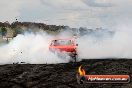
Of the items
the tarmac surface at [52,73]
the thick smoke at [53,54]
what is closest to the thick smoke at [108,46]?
the thick smoke at [53,54]

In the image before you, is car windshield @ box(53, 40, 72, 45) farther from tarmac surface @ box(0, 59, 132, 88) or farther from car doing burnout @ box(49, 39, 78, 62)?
tarmac surface @ box(0, 59, 132, 88)

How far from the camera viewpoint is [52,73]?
19672 millimetres

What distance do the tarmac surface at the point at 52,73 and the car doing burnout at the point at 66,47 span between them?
1.54 metres

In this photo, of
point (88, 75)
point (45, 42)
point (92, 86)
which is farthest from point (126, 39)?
point (92, 86)

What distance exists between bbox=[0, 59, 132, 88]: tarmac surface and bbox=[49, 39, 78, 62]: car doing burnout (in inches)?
60.7

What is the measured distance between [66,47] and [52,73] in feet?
18.2

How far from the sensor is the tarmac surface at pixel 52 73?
1631cm

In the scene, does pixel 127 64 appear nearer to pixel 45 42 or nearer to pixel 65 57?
pixel 65 57

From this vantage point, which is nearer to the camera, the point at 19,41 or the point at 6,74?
the point at 6,74

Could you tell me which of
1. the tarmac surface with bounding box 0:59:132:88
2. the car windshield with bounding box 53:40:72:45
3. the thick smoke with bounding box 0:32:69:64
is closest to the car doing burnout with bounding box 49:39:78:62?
the car windshield with bounding box 53:40:72:45

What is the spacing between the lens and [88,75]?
18.7m

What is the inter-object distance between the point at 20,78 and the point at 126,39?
65.2 feet

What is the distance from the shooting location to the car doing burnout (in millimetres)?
24922

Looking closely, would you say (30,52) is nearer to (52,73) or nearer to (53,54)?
(53,54)
